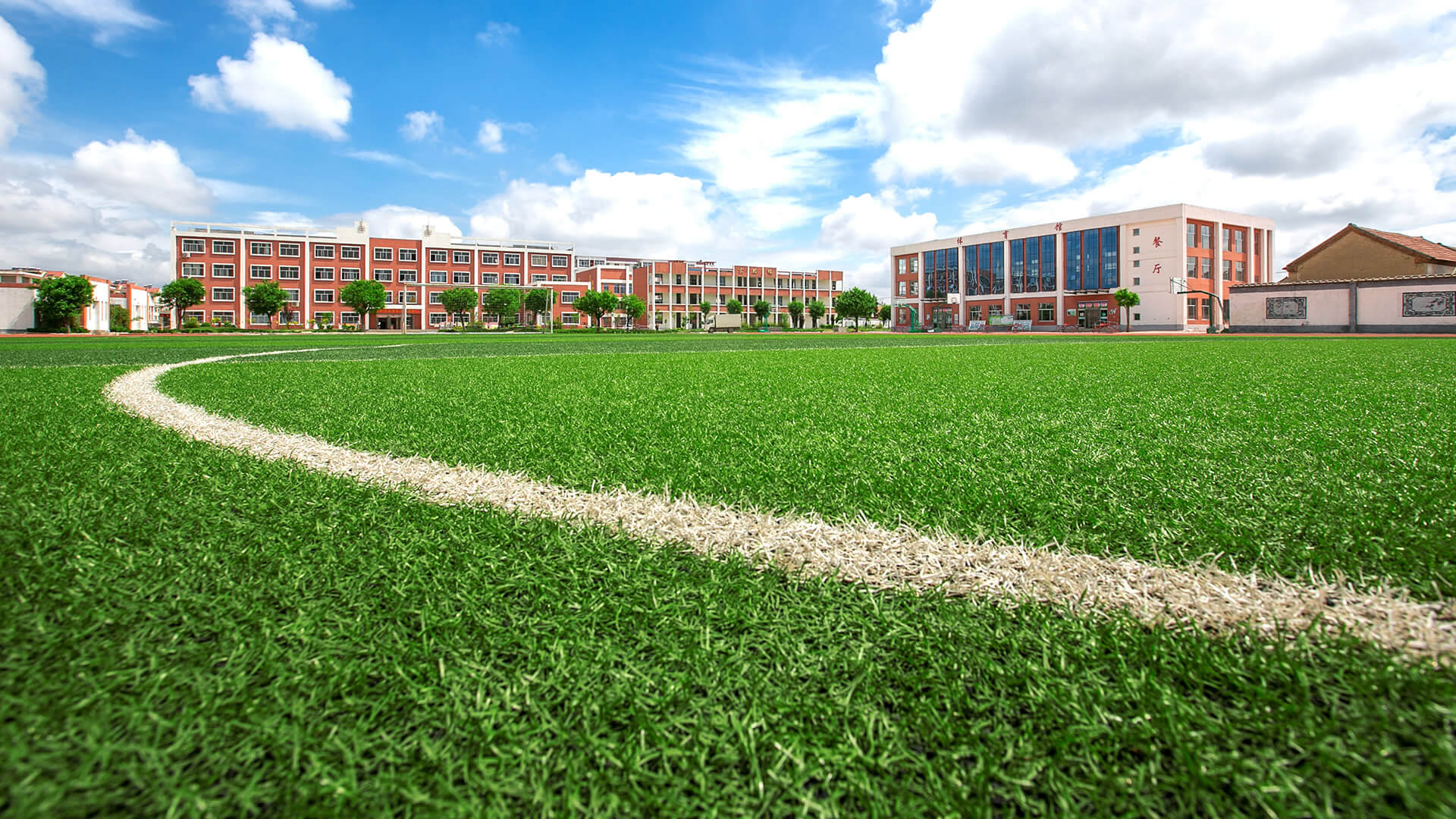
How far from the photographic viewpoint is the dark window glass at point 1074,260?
52031 millimetres

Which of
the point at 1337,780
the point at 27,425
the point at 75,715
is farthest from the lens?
the point at 27,425

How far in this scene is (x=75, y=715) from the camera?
1.02m

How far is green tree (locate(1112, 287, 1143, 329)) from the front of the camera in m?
45.9

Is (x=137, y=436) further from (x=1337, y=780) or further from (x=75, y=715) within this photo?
(x=1337, y=780)

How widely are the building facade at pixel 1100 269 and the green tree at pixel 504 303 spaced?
116ft

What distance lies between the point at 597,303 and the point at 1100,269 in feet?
134

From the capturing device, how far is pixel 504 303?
59094mm

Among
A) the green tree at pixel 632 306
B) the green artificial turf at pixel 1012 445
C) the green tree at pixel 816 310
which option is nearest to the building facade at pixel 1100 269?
the green tree at pixel 816 310

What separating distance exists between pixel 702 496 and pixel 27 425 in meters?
4.23

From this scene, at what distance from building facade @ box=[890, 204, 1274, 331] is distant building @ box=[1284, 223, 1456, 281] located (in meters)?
4.87

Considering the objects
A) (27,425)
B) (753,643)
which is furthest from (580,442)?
(27,425)

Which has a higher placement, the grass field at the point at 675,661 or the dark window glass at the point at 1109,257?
the dark window glass at the point at 1109,257

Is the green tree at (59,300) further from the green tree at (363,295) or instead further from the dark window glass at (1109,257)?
the dark window glass at (1109,257)

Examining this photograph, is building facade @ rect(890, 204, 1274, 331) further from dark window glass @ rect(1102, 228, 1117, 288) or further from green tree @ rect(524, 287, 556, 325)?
green tree @ rect(524, 287, 556, 325)
